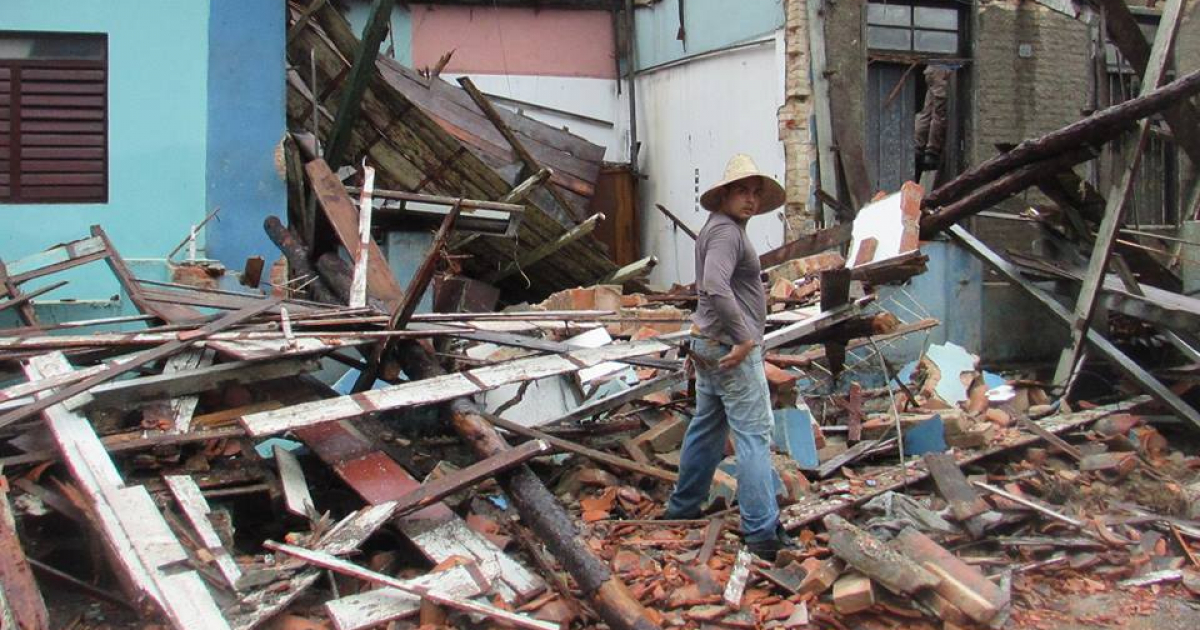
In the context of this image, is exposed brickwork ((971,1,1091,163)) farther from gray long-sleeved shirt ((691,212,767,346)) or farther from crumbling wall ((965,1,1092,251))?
gray long-sleeved shirt ((691,212,767,346))

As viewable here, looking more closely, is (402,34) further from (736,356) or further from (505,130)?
(736,356)

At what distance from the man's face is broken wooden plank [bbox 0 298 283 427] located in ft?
9.34

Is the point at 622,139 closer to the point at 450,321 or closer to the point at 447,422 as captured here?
the point at 450,321

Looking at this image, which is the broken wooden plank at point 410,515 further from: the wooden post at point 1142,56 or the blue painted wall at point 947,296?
the wooden post at point 1142,56


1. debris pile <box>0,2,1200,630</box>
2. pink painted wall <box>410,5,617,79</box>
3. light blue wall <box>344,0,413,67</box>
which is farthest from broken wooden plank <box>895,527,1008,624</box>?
light blue wall <box>344,0,413,67</box>

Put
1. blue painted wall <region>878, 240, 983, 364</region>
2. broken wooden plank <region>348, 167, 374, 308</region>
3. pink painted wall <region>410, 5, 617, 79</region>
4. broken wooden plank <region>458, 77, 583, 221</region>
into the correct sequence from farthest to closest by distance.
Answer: pink painted wall <region>410, 5, 617, 79</region> → broken wooden plank <region>458, 77, 583, 221</region> → blue painted wall <region>878, 240, 983, 364</region> → broken wooden plank <region>348, 167, 374, 308</region>

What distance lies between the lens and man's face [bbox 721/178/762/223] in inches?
186

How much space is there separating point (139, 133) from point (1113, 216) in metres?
7.91

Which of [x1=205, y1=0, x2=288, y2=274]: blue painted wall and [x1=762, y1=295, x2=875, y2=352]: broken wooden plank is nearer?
[x1=762, y1=295, x2=875, y2=352]: broken wooden plank

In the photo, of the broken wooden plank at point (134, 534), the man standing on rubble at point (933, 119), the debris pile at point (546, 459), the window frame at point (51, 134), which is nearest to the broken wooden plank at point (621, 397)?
the debris pile at point (546, 459)

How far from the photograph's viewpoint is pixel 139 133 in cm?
829

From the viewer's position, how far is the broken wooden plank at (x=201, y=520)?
394 cm

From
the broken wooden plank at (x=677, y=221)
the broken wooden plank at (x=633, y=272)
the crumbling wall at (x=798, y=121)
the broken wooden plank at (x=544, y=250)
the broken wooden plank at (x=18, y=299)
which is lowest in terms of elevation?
the broken wooden plank at (x=18, y=299)

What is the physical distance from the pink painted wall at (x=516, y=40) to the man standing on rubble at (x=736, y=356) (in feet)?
28.6
